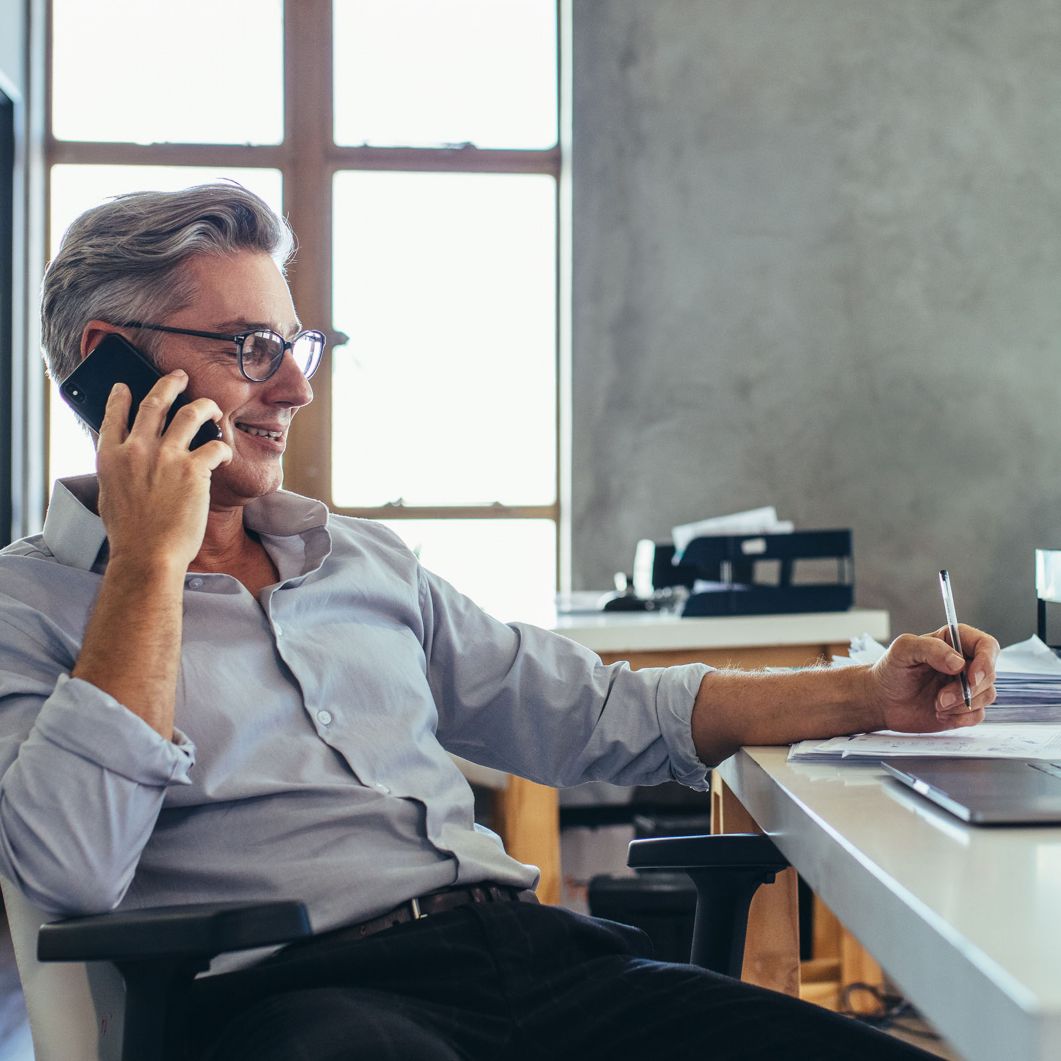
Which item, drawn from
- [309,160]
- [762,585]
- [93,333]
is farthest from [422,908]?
[309,160]

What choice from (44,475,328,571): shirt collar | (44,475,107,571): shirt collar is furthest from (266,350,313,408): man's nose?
(44,475,107,571): shirt collar

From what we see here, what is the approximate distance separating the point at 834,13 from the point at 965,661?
334cm

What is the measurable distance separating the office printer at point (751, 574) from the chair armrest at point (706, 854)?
1360mm

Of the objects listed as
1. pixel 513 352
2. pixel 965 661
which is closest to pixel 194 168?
pixel 513 352

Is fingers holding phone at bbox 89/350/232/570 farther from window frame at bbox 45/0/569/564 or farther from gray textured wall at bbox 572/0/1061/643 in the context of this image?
window frame at bbox 45/0/569/564

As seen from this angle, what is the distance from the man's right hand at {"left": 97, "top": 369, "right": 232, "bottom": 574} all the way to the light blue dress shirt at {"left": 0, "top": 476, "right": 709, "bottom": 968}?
69 mm

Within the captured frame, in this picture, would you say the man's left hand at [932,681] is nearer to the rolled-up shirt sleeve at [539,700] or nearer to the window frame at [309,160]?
the rolled-up shirt sleeve at [539,700]

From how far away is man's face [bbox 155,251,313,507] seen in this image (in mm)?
1251

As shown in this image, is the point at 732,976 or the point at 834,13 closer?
the point at 732,976

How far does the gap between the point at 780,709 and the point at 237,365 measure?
2.26 ft

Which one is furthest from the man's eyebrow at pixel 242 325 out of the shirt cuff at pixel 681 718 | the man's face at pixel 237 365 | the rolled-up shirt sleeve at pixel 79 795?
the shirt cuff at pixel 681 718

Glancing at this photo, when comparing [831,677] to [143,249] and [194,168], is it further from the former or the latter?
[194,168]

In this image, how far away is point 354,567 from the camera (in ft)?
4.21

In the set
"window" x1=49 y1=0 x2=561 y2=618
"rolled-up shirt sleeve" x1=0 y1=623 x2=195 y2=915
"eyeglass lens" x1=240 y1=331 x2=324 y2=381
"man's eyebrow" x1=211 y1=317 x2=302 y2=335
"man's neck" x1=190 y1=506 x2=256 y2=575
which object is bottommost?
"rolled-up shirt sleeve" x1=0 y1=623 x2=195 y2=915
